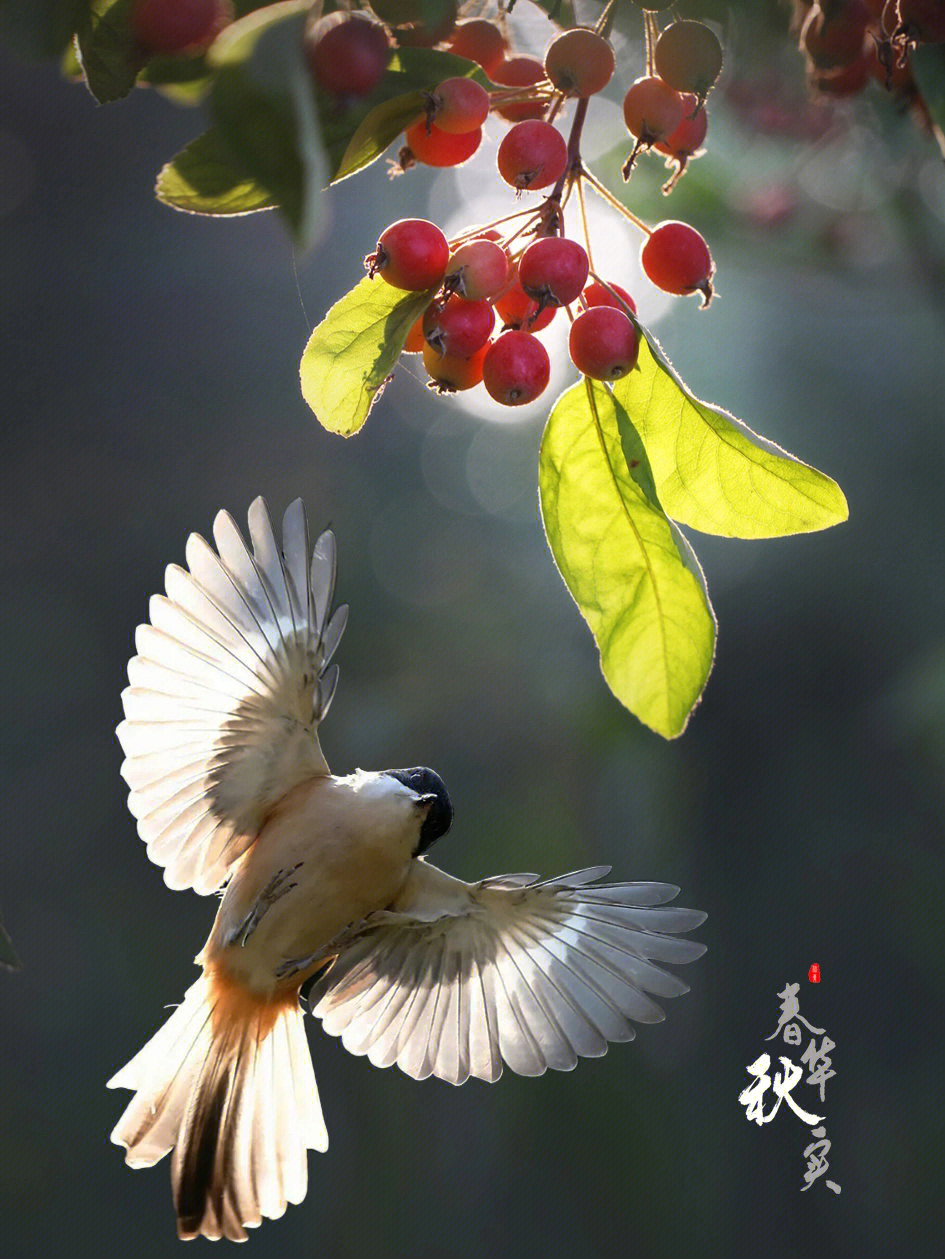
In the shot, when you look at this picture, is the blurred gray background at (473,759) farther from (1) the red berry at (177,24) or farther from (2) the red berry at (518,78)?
(1) the red berry at (177,24)

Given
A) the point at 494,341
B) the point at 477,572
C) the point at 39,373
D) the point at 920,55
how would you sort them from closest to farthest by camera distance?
the point at 920,55
the point at 494,341
the point at 39,373
the point at 477,572

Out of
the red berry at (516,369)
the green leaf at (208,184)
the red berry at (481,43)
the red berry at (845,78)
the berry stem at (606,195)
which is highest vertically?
the red berry at (481,43)

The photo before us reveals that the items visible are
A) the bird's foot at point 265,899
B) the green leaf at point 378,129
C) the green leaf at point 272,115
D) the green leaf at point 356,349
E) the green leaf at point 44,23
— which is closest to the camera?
the green leaf at point 272,115

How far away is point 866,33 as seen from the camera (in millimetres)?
852

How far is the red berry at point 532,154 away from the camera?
847mm

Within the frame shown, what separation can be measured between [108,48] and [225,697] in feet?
2.35

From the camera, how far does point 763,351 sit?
4.36 metres

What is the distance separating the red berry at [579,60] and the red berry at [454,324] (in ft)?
0.50

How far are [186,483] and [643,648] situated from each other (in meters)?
4.17

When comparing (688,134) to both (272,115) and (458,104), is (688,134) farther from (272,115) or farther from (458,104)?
(272,115)

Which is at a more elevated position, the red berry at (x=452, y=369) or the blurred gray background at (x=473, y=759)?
the red berry at (x=452, y=369)

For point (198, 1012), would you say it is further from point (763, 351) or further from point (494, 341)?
point (763, 351)

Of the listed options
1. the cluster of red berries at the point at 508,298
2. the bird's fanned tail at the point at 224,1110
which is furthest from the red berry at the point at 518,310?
the bird's fanned tail at the point at 224,1110

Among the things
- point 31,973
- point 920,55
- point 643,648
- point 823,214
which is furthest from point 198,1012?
point 31,973
